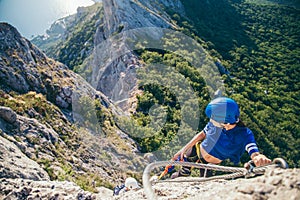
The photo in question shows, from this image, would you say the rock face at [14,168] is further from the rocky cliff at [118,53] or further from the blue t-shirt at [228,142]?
the rocky cliff at [118,53]

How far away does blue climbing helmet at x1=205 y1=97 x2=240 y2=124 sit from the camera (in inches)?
172

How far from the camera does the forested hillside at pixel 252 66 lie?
1150 inches

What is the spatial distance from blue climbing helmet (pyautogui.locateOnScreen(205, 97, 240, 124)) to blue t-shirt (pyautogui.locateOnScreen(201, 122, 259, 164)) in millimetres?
214

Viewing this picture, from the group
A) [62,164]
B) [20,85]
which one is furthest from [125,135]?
[62,164]

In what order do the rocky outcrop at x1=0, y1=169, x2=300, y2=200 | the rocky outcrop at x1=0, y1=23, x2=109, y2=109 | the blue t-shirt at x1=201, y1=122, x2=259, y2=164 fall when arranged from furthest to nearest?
the rocky outcrop at x1=0, y1=23, x2=109, y2=109 < the blue t-shirt at x1=201, y1=122, x2=259, y2=164 < the rocky outcrop at x1=0, y1=169, x2=300, y2=200

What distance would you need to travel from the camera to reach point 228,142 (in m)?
4.61

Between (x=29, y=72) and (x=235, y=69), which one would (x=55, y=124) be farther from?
(x=235, y=69)

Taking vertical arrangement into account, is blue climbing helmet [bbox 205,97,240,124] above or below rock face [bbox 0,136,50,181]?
above

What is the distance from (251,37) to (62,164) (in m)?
56.3

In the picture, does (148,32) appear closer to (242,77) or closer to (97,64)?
(97,64)

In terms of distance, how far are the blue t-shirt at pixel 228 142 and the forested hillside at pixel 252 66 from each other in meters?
12.8

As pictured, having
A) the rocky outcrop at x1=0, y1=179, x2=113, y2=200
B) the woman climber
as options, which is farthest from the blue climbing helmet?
the rocky outcrop at x1=0, y1=179, x2=113, y2=200

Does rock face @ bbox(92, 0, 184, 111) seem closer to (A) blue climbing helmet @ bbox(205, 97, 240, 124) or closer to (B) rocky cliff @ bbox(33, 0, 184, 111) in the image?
(B) rocky cliff @ bbox(33, 0, 184, 111)

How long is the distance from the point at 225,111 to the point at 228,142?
0.53 metres
